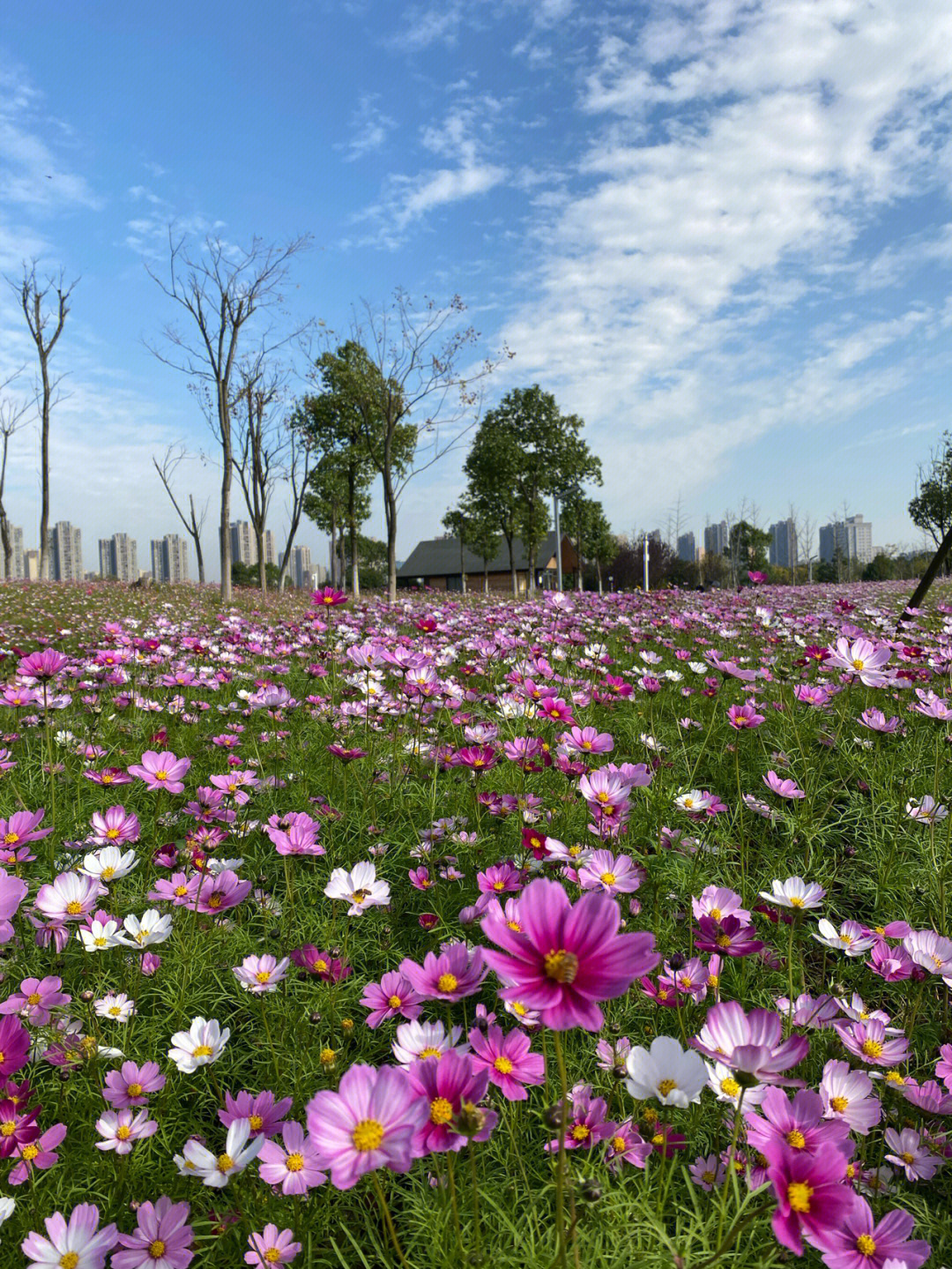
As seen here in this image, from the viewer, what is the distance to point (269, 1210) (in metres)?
1.05

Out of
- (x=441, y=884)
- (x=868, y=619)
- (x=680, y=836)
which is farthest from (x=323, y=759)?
(x=868, y=619)

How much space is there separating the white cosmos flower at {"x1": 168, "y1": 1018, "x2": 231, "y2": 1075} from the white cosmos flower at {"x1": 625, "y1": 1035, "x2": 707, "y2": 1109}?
2.25 feet

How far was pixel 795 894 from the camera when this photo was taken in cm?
138

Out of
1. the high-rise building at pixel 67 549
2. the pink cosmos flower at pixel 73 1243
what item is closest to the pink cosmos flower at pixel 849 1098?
the pink cosmos flower at pixel 73 1243

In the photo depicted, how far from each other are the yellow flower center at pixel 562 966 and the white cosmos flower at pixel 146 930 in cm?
89

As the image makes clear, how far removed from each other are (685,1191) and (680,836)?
933mm

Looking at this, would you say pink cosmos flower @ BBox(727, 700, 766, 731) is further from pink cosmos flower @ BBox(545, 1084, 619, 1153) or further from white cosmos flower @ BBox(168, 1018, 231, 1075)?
white cosmos flower @ BBox(168, 1018, 231, 1075)

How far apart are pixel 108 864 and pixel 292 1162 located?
0.77 metres

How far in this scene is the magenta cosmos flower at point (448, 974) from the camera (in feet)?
3.15

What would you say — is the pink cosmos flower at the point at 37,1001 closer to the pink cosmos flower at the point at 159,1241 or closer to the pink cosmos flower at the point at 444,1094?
the pink cosmos flower at the point at 159,1241

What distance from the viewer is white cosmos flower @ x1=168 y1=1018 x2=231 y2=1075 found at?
1173mm

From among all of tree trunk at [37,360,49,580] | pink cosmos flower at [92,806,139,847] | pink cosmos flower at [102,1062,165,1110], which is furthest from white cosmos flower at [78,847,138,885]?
tree trunk at [37,360,49,580]

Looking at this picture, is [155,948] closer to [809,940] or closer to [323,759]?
[323,759]

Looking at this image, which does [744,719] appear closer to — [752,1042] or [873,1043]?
[873,1043]
